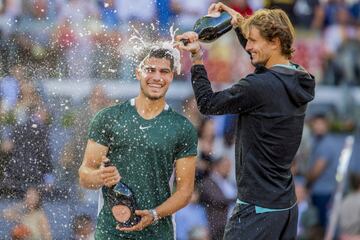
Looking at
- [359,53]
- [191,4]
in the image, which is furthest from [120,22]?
[359,53]

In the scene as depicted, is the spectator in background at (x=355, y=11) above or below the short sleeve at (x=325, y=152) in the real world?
above

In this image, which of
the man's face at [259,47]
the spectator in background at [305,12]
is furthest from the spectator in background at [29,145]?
the spectator in background at [305,12]

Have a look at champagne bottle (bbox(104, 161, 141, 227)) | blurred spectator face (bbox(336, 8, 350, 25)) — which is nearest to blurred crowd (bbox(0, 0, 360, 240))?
blurred spectator face (bbox(336, 8, 350, 25))

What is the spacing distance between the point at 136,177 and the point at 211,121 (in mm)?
3428

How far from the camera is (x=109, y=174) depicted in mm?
7406

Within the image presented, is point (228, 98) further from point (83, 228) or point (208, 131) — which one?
point (208, 131)

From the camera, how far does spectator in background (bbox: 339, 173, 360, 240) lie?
10961mm

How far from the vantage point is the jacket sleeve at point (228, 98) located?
7031 mm

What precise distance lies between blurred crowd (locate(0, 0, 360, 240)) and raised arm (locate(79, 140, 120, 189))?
92 cm

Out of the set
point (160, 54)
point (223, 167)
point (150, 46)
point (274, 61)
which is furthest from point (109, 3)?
point (274, 61)

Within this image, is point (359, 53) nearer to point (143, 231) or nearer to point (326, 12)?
point (326, 12)

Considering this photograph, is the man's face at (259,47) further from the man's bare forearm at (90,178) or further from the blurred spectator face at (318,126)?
the blurred spectator face at (318,126)

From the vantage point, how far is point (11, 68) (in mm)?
9875

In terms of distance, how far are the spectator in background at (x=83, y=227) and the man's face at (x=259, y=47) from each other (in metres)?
2.20
